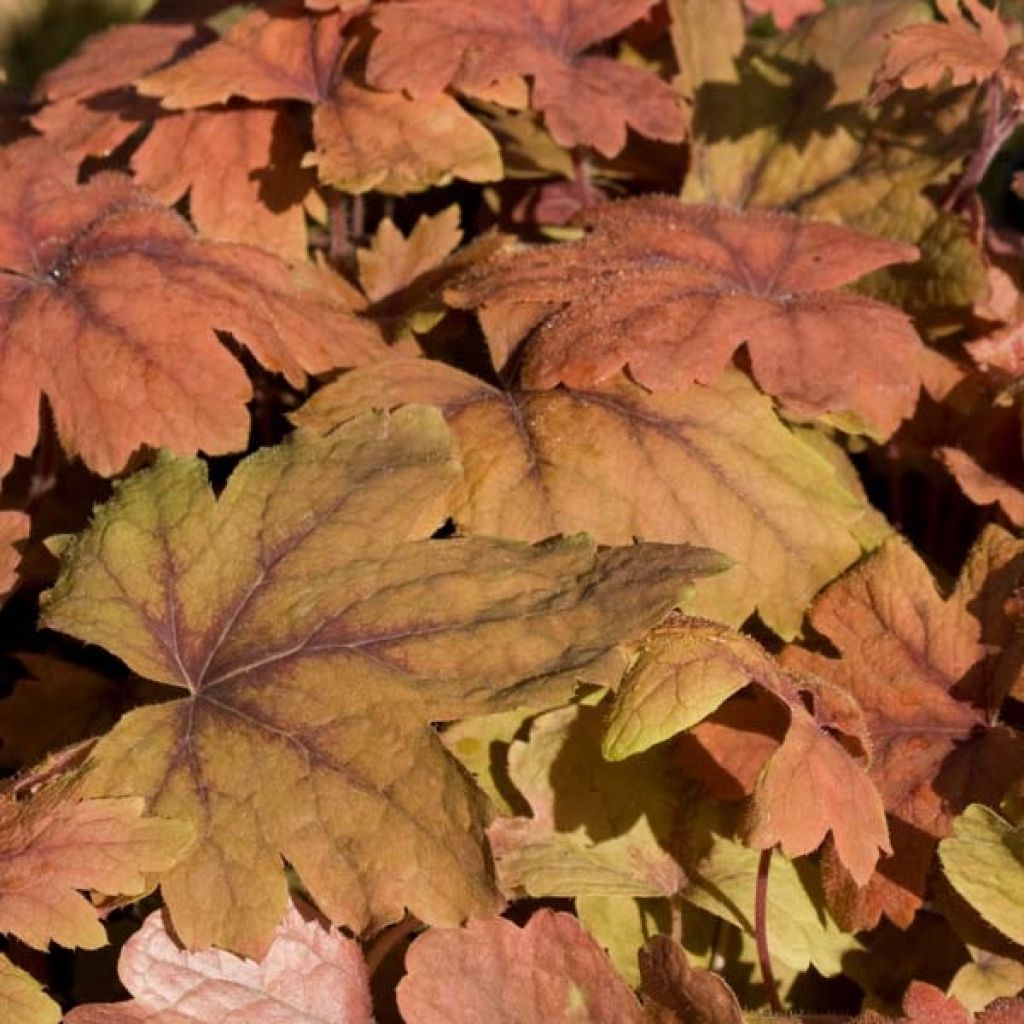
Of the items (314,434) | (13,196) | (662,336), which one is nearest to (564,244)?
(662,336)

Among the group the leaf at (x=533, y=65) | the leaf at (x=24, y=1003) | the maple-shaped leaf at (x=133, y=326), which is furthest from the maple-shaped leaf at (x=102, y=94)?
the leaf at (x=24, y=1003)

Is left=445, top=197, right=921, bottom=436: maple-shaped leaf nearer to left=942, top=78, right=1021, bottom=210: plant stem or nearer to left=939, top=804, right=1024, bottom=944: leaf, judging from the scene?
left=942, top=78, right=1021, bottom=210: plant stem

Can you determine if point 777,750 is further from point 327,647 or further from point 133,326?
point 133,326

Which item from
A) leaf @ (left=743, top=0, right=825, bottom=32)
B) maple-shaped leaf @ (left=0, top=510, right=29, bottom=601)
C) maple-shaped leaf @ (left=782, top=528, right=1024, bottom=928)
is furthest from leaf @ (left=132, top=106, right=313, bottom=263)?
maple-shaped leaf @ (left=782, top=528, right=1024, bottom=928)

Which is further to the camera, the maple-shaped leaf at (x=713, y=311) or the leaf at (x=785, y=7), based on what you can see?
the leaf at (x=785, y=7)

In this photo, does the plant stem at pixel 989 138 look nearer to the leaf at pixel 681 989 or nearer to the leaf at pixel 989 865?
the leaf at pixel 989 865

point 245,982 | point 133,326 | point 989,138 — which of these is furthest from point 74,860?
point 989,138

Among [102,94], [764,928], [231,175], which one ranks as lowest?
[764,928]
